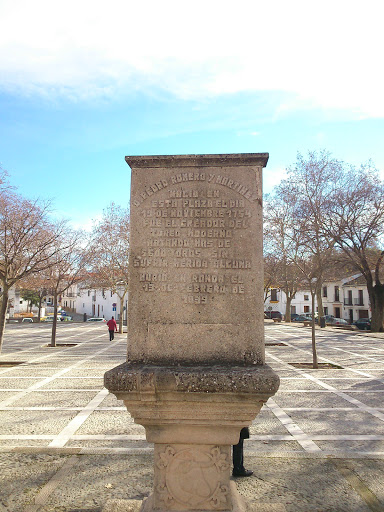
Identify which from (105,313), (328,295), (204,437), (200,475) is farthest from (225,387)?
(328,295)

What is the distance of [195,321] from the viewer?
3201mm

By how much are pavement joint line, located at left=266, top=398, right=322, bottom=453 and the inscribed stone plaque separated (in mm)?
2811

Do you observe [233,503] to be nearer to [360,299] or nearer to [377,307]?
[377,307]

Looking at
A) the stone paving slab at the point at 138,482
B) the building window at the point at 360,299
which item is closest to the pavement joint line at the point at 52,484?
the stone paving slab at the point at 138,482

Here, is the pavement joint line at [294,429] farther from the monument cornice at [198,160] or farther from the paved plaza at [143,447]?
the monument cornice at [198,160]

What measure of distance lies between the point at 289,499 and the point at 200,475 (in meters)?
1.30

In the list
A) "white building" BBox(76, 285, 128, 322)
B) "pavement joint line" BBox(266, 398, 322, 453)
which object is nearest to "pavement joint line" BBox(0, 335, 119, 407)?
"pavement joint line" BBox(266, 398, 322, 453)

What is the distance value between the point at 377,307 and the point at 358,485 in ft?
75.5

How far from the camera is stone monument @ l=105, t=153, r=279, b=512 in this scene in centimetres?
282

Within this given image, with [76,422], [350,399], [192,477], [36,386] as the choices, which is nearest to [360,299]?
[350,399]

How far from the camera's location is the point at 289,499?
12.1 ft

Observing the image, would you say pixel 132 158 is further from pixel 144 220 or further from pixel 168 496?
pixel 168 496

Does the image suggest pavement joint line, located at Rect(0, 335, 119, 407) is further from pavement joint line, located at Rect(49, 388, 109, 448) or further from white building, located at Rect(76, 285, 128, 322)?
white building, located at Rect(76, 285, 128, 322)

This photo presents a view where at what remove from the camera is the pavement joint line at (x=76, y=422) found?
533cm
